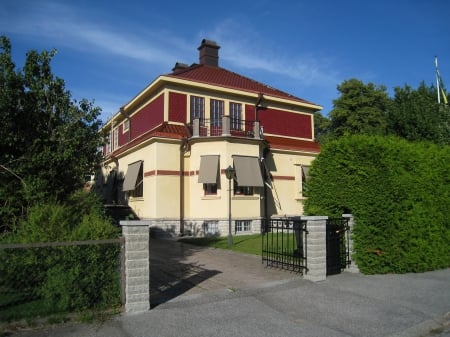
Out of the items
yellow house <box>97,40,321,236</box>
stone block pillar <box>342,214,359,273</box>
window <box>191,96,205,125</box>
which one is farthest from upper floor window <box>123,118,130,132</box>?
stone block pillar <box>342,214,359,273</box>

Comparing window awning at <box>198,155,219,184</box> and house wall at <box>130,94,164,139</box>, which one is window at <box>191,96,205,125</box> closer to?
house wall at <box>130,94,164,139</box>

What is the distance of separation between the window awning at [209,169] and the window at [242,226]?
2.69 metres

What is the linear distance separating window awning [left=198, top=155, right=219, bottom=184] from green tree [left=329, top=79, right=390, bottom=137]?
22760 millimetres

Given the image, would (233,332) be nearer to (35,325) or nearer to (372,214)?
(35,325)

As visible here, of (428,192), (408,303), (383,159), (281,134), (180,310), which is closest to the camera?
(180,310)

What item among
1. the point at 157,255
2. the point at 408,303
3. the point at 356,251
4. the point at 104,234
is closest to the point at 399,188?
the point at 356,251

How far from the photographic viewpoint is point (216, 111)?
23.7m

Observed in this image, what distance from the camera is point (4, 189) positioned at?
8.24 m

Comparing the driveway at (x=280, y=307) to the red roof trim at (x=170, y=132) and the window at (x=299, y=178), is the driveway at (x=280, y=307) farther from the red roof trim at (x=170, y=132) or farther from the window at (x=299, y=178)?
the window at (x=299, y=178)

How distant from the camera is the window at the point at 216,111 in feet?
76.5

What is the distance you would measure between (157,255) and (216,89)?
42.0 feet

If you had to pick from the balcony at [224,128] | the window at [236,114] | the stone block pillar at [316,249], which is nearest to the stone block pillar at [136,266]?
the stone block pillar at [316,249]

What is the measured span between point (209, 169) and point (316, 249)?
11.5 m

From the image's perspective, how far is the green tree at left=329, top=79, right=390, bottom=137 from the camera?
127 feet
